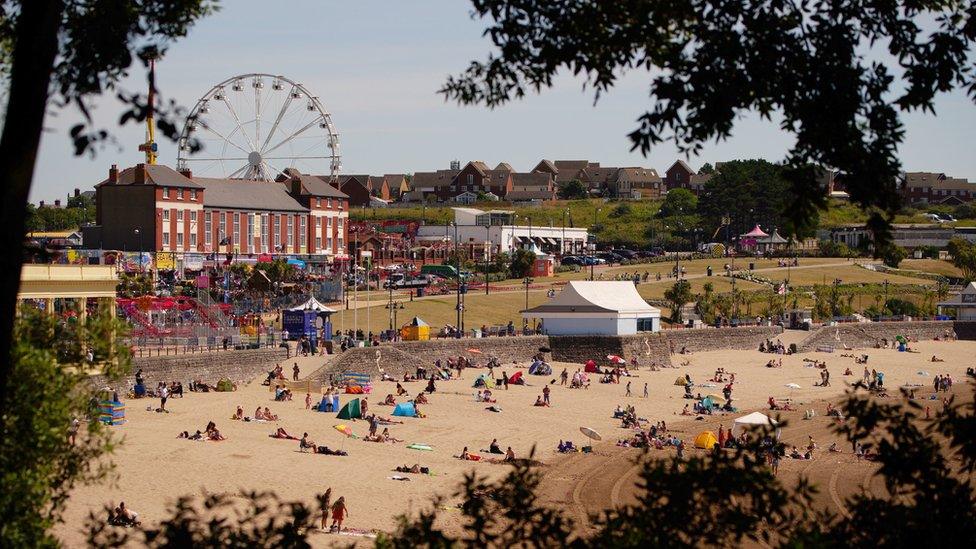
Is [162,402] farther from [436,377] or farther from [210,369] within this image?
[436,377]

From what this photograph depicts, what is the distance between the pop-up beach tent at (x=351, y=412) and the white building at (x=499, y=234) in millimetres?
58192

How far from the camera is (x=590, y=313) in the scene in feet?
193

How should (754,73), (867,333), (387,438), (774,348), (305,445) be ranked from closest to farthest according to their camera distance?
(754,73) → (305,445) → (387,438) → (774,348) → (867,333)

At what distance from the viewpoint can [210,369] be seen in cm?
4253

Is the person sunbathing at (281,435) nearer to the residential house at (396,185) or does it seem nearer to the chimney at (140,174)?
the chimney at (140,174)

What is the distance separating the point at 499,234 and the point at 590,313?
42302mm

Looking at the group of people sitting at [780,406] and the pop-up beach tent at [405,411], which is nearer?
the pop-up beach tent at [405,411]

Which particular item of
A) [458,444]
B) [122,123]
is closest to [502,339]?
[458,444]

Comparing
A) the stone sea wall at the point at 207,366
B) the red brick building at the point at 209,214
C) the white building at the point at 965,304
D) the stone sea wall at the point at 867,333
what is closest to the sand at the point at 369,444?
the stone sea wall at the point at 207,366

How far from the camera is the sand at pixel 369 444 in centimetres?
2717

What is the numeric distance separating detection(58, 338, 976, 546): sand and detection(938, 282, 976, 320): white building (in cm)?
2756

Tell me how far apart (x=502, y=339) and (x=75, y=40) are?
47.1 m

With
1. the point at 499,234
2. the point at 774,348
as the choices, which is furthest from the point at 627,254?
the point at 774,348

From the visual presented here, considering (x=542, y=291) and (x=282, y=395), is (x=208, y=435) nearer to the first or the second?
(x=282, y=395)
